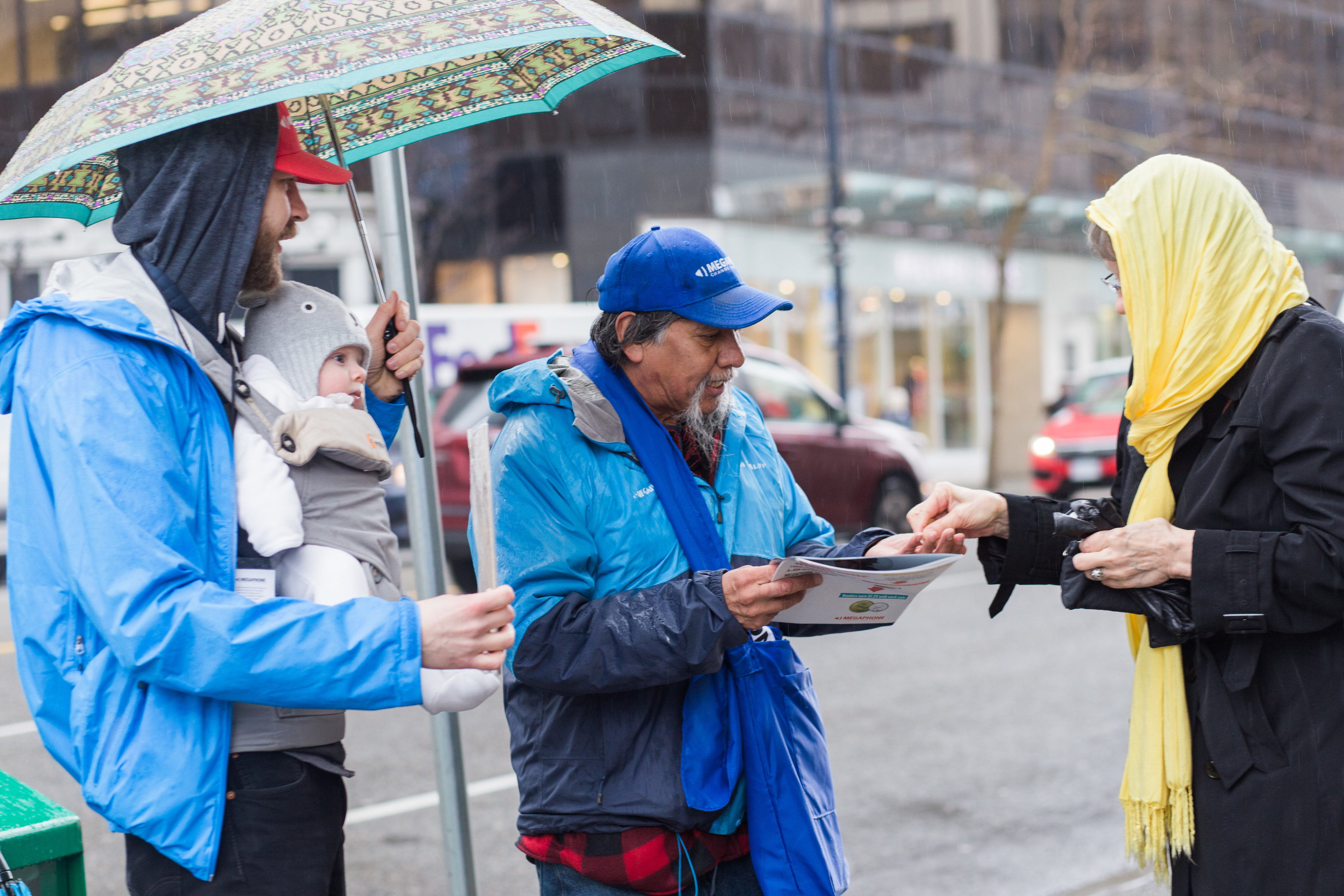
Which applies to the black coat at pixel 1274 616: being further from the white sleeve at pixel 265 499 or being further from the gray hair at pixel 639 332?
the white sleeve at pixel 265 499

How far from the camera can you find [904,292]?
2606cm

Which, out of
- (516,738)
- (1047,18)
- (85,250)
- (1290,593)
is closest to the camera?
(1290,593)

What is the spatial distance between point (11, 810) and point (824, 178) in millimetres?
21709

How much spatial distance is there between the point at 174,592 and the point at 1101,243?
1868 mm

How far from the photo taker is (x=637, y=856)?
7.71 ft

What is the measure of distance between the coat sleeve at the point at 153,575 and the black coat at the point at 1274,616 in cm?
147

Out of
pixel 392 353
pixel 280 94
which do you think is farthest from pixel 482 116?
pixel 280 94

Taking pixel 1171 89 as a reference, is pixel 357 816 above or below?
below

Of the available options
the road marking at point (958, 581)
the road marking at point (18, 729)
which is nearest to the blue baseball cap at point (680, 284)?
the road marking at point (18, 729)

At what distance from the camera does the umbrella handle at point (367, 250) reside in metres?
2.54

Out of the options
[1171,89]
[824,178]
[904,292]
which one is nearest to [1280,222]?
[1171,89]

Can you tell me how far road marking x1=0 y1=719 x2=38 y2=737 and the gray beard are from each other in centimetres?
570

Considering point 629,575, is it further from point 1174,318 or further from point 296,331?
point 1174,318

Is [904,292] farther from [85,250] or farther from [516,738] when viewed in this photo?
[516,738]
